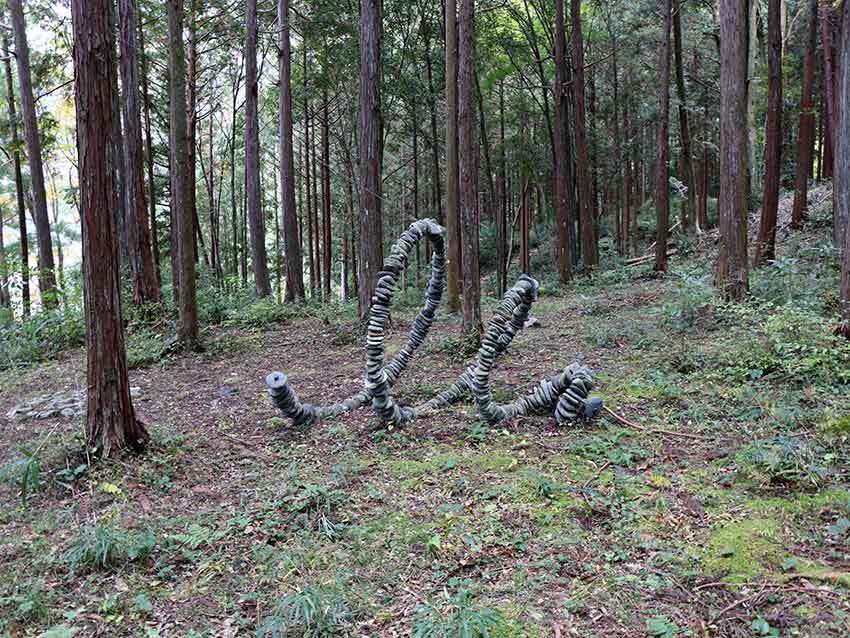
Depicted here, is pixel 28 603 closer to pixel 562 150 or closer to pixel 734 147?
pixel 734 147

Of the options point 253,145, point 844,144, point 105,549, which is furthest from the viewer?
point 253,145

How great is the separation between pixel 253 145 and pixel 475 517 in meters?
A: 13.2

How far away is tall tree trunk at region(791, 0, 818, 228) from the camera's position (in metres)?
12.6

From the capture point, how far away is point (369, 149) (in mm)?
10148

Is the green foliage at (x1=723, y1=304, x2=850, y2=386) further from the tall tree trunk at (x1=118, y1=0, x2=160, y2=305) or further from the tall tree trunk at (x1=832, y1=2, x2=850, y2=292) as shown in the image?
the tall tree trunk at (x1=118, y1=0, x2=160, y2=305)

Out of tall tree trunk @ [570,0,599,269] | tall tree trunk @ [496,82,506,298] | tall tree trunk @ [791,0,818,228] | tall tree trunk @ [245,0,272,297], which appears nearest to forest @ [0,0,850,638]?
tall tree trunk @ [791,0,818,228]

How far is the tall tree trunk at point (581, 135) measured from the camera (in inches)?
560

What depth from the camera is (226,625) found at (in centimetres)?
278

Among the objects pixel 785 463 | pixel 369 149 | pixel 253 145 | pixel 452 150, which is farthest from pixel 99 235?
pixel 253 145

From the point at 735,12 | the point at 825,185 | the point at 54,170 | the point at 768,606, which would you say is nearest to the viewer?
the point at 768,606

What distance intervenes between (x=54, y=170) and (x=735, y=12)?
34.8 meters

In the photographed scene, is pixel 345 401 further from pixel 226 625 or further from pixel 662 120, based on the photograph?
pixel 662 120

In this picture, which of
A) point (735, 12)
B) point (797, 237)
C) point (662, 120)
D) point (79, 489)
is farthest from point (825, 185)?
point (79, 489)

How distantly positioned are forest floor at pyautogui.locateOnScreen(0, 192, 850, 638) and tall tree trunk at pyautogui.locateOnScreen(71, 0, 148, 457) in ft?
1.24
